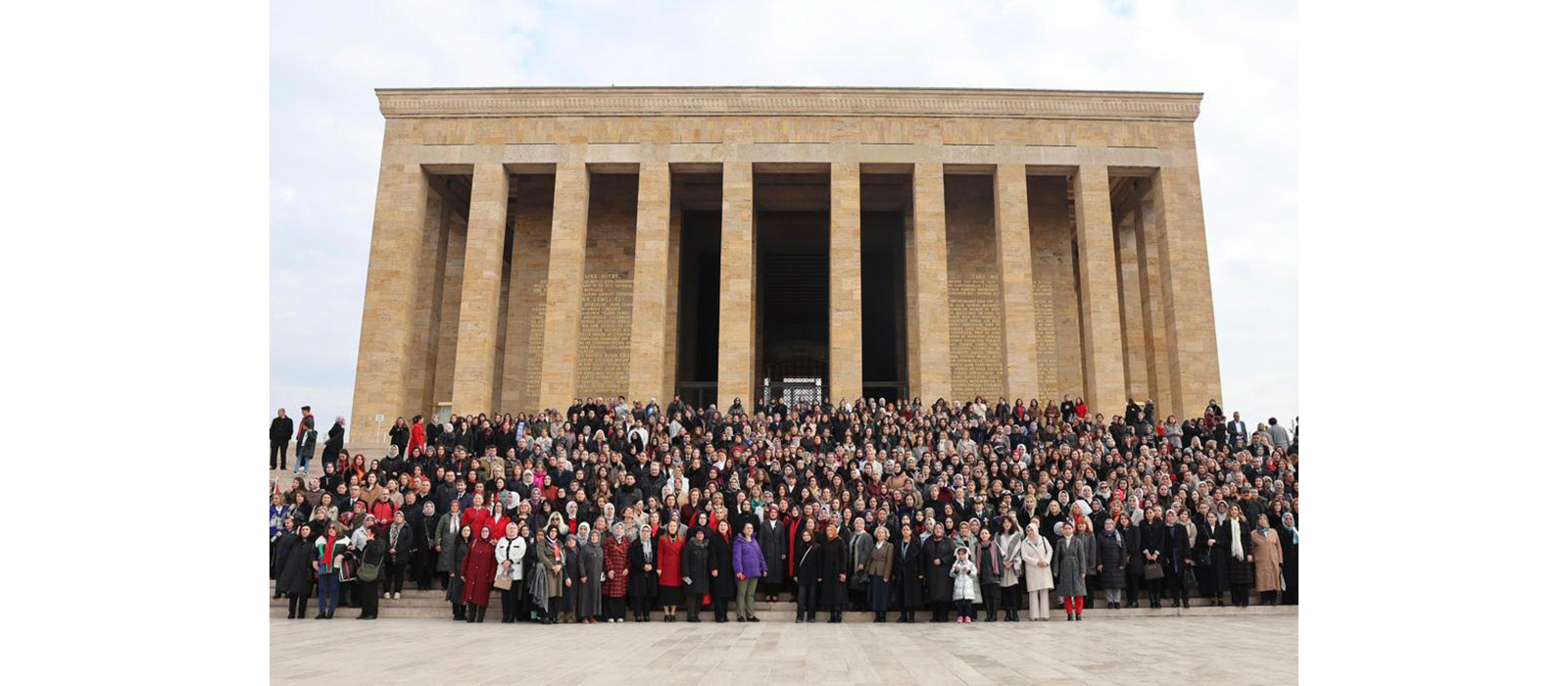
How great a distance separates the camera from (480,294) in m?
25.5

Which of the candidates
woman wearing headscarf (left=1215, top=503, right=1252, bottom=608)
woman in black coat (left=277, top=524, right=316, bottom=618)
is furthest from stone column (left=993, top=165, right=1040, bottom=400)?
woman in black coat (left=277, top=524, right=316, bottom=618)

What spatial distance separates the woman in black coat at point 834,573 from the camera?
1179 centimetres

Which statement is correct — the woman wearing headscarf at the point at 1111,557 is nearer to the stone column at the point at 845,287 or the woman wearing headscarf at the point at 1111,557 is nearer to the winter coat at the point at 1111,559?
the winter coat at the point at 1111,559

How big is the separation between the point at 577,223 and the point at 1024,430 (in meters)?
13.4

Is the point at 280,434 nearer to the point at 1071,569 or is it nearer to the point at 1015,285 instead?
the point at 1071,569

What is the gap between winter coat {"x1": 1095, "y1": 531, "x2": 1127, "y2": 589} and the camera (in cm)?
1242

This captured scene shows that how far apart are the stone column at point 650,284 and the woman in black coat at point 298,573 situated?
12.9m

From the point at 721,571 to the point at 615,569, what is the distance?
1.22 m

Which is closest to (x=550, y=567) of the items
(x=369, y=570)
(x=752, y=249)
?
(x=369, y=570)

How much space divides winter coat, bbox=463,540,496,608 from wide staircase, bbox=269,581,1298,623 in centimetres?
63

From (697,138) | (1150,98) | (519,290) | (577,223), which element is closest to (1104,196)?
(1150,98)

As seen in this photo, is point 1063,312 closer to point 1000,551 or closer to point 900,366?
point 900,366

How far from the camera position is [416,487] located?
524 inches

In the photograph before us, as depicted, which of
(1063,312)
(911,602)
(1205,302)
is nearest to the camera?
(911,602)
